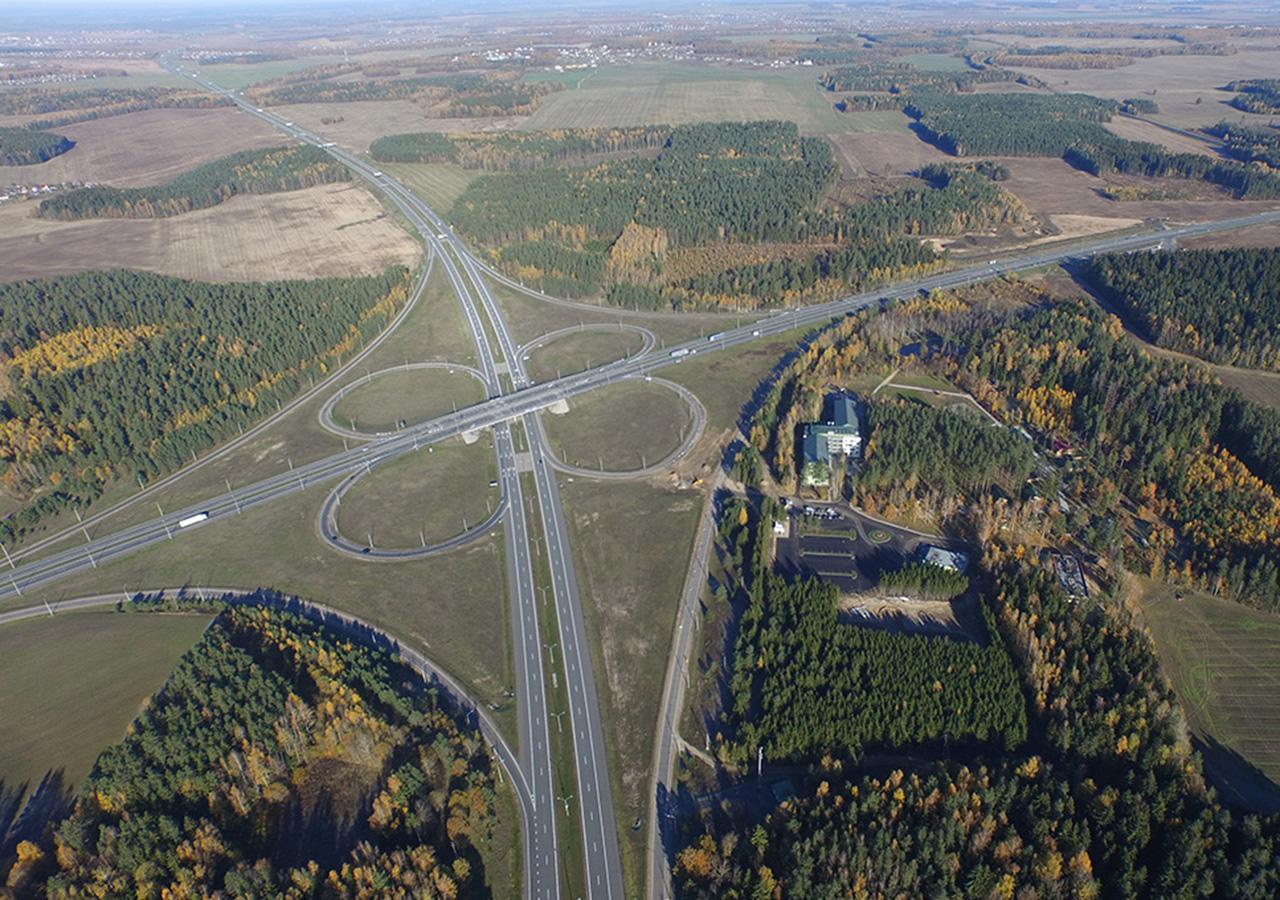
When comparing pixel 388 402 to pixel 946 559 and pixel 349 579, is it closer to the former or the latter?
pixel 349 579

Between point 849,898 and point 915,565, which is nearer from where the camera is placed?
point 849,898

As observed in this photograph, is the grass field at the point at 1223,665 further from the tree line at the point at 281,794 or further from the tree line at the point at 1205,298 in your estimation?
the tree line at the point at 1205,298

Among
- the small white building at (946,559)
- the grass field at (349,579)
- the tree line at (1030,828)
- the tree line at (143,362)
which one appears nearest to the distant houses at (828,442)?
the small white building at (946,559)

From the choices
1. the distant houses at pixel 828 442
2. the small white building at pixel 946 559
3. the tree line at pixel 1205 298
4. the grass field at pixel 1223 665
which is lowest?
the grass field at pixel 1223 665

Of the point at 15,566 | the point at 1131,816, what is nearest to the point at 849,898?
the point at 1131,816

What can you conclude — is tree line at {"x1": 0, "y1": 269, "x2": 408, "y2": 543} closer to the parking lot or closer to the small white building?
the parking lot

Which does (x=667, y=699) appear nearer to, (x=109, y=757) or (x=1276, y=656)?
(x=109, y=757)
